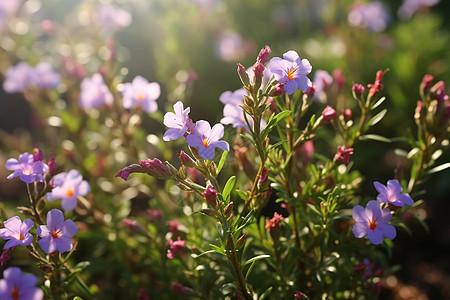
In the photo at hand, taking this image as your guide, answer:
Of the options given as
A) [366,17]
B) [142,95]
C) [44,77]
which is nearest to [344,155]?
[142,95]

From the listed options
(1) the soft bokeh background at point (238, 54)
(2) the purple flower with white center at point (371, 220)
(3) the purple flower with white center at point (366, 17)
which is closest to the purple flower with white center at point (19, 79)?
(1) the soft bokeh background at point (238, 54)

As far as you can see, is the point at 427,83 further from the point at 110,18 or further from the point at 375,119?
the point at 110,18

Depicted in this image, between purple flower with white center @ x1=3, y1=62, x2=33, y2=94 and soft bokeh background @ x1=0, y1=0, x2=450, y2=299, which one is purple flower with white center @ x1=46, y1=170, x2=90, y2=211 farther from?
purple flower with white center @ x1=3, y1=62, x2=33, y2=94

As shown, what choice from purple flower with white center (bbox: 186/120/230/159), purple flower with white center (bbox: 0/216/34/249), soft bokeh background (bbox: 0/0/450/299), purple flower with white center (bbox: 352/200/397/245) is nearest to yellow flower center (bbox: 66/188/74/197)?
purple flower with white center (bbox: 0/216/34/249)

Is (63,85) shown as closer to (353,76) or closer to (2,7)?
(2,7)

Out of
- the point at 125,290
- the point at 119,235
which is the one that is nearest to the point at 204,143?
the point at 119,235

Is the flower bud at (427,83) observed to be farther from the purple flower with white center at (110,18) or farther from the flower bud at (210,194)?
the purple flower with white center at (110,18)
